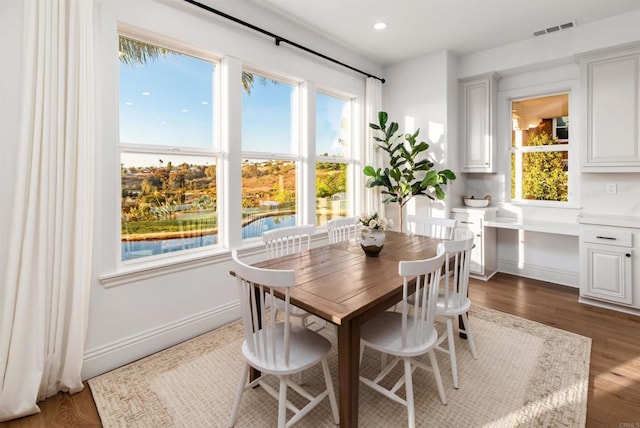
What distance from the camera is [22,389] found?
1.83 metres

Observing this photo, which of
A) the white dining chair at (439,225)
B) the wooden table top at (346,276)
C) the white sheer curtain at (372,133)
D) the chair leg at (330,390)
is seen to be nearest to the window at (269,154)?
the wooden table top at (346,276)

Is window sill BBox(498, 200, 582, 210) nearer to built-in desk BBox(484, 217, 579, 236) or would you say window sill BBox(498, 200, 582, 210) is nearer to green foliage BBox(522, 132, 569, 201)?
green foliage BBox(522, 132, 569, 201)

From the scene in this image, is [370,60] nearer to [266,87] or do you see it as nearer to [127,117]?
[266,87]

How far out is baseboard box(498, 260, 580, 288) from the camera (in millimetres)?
3990

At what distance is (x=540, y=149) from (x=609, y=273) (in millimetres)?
1748

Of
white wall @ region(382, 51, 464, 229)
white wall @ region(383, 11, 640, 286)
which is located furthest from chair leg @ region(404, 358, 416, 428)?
white wall @ region(383, 11, 640, 286)

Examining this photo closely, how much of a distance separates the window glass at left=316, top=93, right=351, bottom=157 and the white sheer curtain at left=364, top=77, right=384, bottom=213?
267 mm

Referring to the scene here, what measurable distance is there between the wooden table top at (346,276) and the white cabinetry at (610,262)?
1.81 m

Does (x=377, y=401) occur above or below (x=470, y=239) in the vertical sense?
below

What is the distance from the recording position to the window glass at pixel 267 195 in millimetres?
3285

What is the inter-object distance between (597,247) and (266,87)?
3.81 metres

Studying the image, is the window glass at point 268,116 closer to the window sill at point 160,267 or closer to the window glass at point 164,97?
the window glass at point 164,97

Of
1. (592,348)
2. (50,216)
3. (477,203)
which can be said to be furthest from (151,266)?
(477,203)

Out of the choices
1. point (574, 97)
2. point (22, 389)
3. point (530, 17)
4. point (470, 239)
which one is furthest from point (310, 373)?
point (574, 97)
